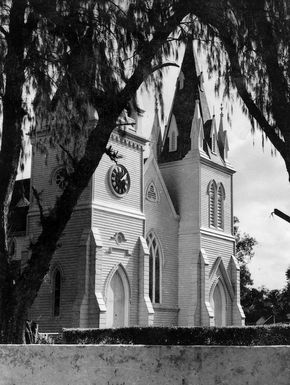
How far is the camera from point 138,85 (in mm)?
11875

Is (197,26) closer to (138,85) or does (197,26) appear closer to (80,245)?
(138,85)

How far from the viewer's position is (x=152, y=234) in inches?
1515

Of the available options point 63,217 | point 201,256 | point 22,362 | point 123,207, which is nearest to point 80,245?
point 123,207

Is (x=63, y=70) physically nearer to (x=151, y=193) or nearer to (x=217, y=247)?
(x=151, y=193)

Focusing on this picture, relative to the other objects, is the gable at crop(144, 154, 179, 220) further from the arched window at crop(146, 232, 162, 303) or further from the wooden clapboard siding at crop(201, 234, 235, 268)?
the wooden clapboard siding at crop(201, 234, 235, 268)

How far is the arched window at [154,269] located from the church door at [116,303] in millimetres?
3537

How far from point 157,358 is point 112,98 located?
5.50 meters

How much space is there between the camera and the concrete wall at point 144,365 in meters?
7.16

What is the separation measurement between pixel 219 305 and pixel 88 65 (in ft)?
104

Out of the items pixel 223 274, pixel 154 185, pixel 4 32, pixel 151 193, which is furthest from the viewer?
pixel 223 274

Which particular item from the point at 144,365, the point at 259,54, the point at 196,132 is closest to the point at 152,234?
the point at 196,132

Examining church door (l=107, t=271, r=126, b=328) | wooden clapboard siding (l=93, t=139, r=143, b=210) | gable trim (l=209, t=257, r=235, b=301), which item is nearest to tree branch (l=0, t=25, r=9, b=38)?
wooden clapboard siding (l=93, t=139, r=143, b=210)

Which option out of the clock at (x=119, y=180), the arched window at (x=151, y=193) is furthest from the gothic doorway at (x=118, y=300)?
the arched window at (x=151, y=193)

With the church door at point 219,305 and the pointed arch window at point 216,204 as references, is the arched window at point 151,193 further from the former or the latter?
the church door at point 219,305
